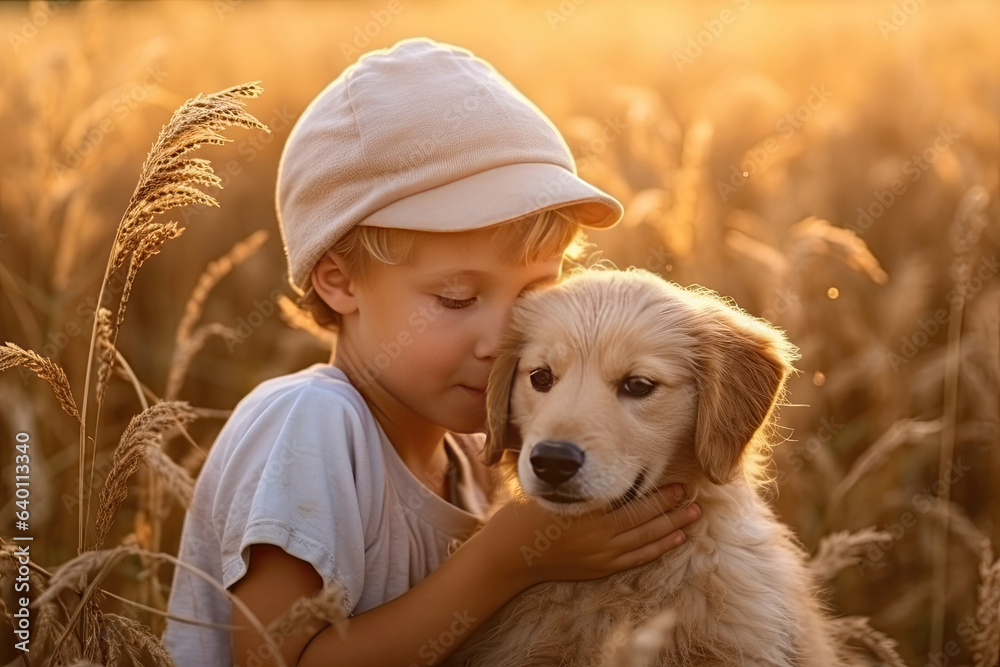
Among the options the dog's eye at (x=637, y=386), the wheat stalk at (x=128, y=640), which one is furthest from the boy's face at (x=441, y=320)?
the wheat stalk at (x=128, y=640)

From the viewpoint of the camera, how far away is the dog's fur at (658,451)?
8.51 feet

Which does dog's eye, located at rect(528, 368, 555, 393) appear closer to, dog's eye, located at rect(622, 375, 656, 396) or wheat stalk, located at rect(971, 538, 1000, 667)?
dog's eye, located at rect(622, 375, 656, 396)

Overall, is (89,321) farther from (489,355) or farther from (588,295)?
(588,295)

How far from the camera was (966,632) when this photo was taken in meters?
3.74

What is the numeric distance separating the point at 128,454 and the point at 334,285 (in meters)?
1.11

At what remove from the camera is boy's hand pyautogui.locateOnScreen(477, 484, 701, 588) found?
8.74 feet

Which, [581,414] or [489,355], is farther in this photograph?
[489,355]

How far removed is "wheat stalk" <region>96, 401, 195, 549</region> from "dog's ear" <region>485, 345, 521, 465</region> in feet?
3.07

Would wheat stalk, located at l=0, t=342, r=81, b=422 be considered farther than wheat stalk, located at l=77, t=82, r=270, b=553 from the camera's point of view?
No

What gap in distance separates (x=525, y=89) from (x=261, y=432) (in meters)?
5.53

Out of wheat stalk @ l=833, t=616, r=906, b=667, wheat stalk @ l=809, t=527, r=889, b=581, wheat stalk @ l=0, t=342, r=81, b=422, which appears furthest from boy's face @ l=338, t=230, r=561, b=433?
wheat stalk @ l=833, t=616, r=906, b=667

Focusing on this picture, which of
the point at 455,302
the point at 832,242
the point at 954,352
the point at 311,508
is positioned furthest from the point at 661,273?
the point at 311,508

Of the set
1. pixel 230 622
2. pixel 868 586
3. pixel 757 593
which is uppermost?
pixel 757 593

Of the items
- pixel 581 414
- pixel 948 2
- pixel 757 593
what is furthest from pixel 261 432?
pixel 948 2
